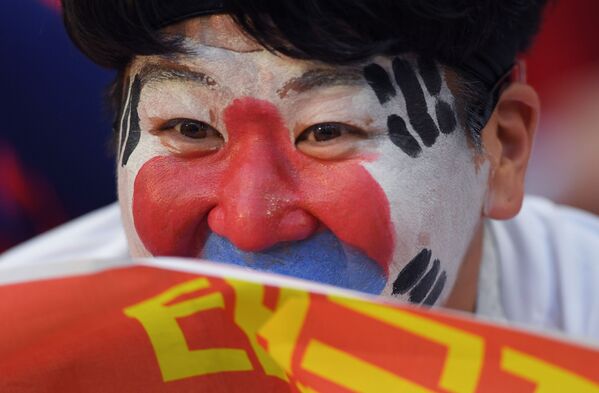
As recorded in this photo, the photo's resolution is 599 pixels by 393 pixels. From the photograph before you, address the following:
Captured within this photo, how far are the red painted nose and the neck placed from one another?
38 cm

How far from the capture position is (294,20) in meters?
1.06

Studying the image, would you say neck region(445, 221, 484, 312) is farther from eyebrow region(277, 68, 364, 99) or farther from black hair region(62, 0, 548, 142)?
eyebrow region(277, 68, 364, 99)

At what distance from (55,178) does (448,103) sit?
1474 mm

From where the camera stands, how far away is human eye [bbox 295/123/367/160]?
1.11 m

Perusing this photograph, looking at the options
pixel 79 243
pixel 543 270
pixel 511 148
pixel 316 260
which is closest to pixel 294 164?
pixel 316 260

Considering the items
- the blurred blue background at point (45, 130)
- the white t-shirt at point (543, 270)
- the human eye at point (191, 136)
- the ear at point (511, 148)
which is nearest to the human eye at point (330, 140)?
the human eye at point (191, 136)

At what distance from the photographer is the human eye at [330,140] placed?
1111 millimetres

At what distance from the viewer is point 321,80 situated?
1093mm

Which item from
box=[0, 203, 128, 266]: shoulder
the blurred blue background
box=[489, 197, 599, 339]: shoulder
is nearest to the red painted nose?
box=[489, 197, 599, 339]: shoulder

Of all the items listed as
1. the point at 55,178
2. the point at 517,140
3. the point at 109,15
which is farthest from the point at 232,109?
the point at 55,178

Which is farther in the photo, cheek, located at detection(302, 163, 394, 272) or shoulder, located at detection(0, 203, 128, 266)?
shoulder, located at detection(0, 203, 128, 266)

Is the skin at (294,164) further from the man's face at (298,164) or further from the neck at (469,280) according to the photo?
the neck at (469,280)

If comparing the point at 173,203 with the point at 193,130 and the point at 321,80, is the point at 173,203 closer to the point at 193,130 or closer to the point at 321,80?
the point at 193,130

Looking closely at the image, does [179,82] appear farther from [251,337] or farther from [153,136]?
[251,337]
